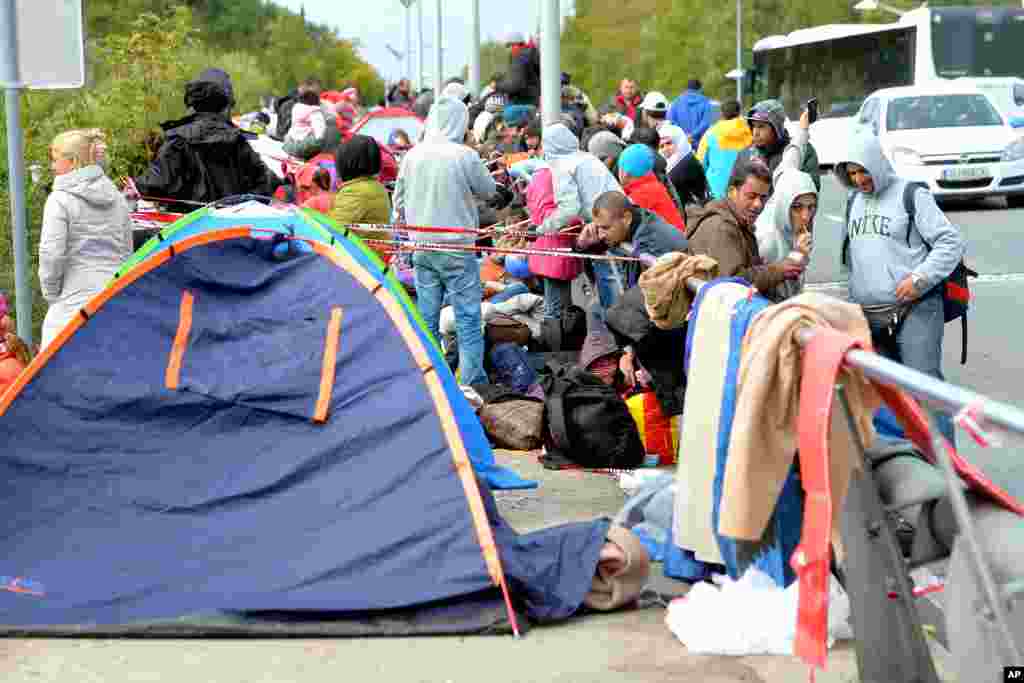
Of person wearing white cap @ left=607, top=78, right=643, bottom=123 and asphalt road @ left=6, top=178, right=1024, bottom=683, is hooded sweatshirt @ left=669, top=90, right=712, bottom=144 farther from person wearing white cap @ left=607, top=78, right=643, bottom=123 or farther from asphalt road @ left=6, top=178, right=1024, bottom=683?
asphalt road @ left=6, top=178, right=1024, bottom=683

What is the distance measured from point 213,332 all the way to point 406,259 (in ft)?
19.1

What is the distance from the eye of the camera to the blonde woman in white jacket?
8.91 meters

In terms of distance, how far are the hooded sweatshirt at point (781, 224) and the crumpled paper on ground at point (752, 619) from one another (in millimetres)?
3160

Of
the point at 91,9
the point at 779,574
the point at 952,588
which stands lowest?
the point at 779,574

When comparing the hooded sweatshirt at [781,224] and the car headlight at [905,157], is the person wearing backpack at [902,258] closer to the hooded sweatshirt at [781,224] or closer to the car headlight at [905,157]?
the hooded sweatshirt at [781,224]

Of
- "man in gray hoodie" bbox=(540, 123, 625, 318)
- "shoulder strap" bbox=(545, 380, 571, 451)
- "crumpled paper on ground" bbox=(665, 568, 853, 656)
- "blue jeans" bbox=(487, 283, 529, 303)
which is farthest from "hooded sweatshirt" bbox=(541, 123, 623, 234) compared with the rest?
"crumpled paper on ground" bbox=(665, 568, 853, 656)

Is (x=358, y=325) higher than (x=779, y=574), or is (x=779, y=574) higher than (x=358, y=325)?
(x=358, y=325)

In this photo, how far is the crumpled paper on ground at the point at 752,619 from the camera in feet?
18.9

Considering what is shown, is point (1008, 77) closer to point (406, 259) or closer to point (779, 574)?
point (406, 259)

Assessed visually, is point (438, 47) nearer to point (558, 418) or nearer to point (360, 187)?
point (360, 187)

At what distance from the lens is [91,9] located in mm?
41125

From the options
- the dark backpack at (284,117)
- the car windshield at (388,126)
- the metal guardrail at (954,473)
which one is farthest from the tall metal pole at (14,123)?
the car windshield at (388,126)

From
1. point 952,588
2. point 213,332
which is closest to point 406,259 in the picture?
point 213,332

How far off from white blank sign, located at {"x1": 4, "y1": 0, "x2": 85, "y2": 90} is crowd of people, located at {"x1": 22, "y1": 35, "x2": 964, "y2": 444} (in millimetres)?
353
